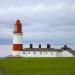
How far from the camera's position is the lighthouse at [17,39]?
6869cm

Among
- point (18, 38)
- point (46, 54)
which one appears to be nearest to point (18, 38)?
point (18, 38)

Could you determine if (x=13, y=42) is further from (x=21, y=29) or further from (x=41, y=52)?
(x=41, y=52)

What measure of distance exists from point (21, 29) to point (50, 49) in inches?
302

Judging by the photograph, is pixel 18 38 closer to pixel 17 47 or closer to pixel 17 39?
pixel 17 39

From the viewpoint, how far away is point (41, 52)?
251 feet

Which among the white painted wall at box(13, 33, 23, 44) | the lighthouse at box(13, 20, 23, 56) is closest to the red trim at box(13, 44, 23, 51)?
the lighthouse at box(13, 20, 23, 56)

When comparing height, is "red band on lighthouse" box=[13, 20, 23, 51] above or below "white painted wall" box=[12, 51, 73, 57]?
above

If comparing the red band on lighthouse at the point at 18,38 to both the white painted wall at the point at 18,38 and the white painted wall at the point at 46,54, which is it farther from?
the white painted wall at the point at 46,54

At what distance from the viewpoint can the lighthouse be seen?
225 feet

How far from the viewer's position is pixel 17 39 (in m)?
69.1

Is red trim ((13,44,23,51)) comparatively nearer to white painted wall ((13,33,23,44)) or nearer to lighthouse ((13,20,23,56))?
lighthouse ((13,20,23,56))

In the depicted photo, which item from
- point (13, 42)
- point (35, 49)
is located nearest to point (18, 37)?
point (13, 42)
